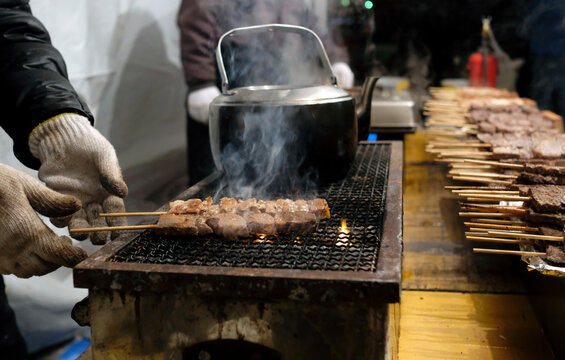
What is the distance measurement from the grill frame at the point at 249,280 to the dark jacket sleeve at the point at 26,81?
113 centimetres

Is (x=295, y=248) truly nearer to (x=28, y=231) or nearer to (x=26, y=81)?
(x=28, y=231)

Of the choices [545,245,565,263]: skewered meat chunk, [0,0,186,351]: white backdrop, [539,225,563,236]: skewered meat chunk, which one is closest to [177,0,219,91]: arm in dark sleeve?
[0,0,186,351]: white backdrop

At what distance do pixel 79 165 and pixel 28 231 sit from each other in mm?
559

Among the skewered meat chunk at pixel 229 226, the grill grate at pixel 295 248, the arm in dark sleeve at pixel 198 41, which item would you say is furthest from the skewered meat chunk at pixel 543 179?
the arm in dark sleeve at pixel 198 41

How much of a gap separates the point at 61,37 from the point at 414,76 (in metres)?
7.14

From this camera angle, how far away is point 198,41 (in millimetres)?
4754

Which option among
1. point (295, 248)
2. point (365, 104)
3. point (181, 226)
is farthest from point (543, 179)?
point (181, 226)

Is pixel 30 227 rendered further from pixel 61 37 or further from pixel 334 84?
pixel 61 37

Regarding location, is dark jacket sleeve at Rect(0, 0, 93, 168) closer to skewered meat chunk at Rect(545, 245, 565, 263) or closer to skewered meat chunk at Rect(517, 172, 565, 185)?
skewered meat chunk at Rect(545, 245, 565, 263)

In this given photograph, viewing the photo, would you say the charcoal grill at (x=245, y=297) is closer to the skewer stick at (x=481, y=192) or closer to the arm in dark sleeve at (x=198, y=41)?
the skewer stick at (x=481, y=192)

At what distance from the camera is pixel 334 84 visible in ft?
8.96

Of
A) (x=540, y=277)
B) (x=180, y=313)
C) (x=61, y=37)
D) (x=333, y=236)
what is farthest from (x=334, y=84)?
(x=61, y=37)

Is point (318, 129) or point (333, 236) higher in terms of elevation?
point (318, 129)

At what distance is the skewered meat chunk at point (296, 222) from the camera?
5.92 ft
